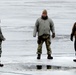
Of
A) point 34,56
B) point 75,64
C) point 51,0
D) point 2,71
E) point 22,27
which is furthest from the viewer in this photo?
point 51,0

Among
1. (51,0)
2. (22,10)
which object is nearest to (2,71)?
(22,10)

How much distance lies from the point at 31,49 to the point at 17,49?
541 mm

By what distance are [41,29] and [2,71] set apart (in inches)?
108

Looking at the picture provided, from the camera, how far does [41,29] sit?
18672mm

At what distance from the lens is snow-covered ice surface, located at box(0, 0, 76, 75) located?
669 inches

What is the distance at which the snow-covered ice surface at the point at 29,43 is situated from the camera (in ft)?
55.7

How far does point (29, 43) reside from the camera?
23.6 meters

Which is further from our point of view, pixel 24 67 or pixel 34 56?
pixel 34 56

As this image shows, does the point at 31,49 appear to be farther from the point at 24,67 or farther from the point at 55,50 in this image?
the point at 24,67

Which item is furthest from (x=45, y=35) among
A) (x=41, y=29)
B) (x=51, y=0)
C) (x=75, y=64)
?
(x=51, y=0)

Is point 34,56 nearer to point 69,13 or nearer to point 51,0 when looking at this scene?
point 69,13

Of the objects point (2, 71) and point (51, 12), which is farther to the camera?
point (51, 12)

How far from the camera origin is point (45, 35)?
61.4ft

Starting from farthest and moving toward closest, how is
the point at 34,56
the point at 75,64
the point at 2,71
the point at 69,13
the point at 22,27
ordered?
the point at 69,13 < the point at 22,27 < the point at 34,56 < the point at 75,64 < the point at 2,71
